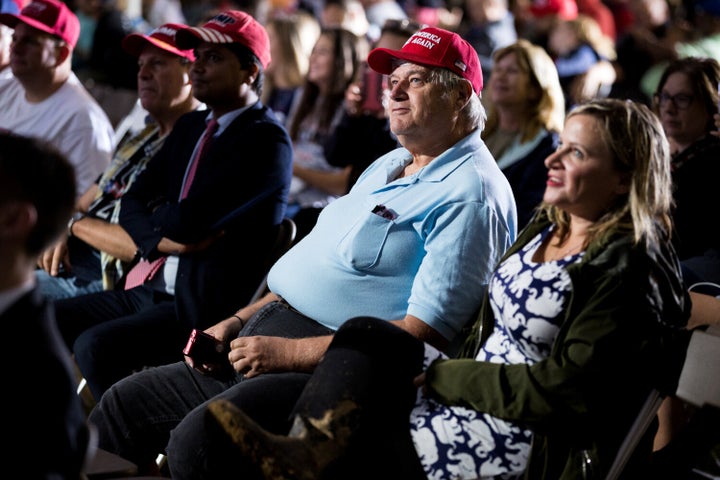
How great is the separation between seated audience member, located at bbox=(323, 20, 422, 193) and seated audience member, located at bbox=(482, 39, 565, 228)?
482 millimetres

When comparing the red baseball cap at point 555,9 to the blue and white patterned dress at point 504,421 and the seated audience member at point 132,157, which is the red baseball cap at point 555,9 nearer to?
the seated audience member at point 132,157

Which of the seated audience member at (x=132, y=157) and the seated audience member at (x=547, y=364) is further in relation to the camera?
the seated audience member at (x=132, y=157)

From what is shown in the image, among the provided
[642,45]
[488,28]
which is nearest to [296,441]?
[488,28]

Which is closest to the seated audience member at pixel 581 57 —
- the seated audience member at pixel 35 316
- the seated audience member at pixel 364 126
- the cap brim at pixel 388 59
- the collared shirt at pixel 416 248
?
the seated audience member at pixel 364 126

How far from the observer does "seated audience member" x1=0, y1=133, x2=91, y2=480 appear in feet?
4.97

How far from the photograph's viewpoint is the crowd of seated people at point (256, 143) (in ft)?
10.6

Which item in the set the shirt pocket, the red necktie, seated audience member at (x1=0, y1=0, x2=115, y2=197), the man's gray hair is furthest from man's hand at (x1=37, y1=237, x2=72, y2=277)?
the man's gray hair

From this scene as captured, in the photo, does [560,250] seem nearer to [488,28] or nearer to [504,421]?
[504,421]

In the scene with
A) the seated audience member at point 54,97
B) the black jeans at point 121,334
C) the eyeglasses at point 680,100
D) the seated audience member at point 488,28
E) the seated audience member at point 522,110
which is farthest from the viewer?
the seated audience member at point 488,28

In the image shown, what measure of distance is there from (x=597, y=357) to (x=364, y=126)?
262cm

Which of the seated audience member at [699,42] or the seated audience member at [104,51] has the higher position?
the seated audience member at [699,42]

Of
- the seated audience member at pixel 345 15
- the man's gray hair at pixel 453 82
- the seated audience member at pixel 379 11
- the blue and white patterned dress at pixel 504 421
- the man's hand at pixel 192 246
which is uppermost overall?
the man's gray hair at pixel 453 82

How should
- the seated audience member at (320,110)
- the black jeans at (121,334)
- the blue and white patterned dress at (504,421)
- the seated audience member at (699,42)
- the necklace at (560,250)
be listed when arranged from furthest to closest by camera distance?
the seated audience member at (699,42)
the seated audience member at (320,110)
the black jeans at (121,334)
the necklace at (560,250)
the blue and white patterned dress at (504,421)

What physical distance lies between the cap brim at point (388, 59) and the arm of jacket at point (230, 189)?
54 cm
